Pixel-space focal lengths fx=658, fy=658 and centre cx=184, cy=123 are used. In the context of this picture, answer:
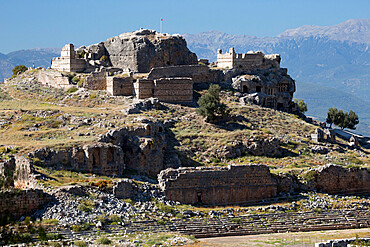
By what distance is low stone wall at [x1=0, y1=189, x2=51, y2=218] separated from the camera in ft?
120

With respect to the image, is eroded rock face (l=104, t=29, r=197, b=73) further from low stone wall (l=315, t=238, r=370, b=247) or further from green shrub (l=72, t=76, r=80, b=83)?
low stone wall (l=315, t=238, r=370, b=247)

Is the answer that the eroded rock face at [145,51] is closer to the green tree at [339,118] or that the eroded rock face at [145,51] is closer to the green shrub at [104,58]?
the green shrub at [104,58]

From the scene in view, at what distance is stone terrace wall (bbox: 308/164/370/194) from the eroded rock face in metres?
30.7

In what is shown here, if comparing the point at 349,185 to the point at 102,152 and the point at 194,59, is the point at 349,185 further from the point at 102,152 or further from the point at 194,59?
the point at 194,59

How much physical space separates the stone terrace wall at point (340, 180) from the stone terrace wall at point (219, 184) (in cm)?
423

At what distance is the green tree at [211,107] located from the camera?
6369 cm

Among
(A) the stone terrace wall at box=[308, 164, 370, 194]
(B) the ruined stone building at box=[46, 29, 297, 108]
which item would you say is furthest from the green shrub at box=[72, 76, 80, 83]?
(A) the stone terrace wall at box=[308, 164, 370, 194]

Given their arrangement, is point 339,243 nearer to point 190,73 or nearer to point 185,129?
point 185,129

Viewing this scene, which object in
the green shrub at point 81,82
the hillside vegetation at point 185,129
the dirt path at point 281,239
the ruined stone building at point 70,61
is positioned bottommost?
the dirt path at point 281,239

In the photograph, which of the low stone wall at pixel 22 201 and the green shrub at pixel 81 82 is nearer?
the low stone wall at pixel 22 201

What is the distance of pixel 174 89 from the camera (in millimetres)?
68250

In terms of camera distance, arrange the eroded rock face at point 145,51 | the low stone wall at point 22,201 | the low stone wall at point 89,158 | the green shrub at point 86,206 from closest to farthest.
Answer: the low stone wall at point 22,201, the green shrub at point 86,206, the low stone wall at point 89,158, the eroded rock face at point 145,51

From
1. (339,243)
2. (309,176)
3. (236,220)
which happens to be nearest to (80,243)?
(236,220)

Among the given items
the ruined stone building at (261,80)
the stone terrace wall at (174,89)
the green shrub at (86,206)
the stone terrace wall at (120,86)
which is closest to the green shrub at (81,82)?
the stone terrace wall at (120,86)
